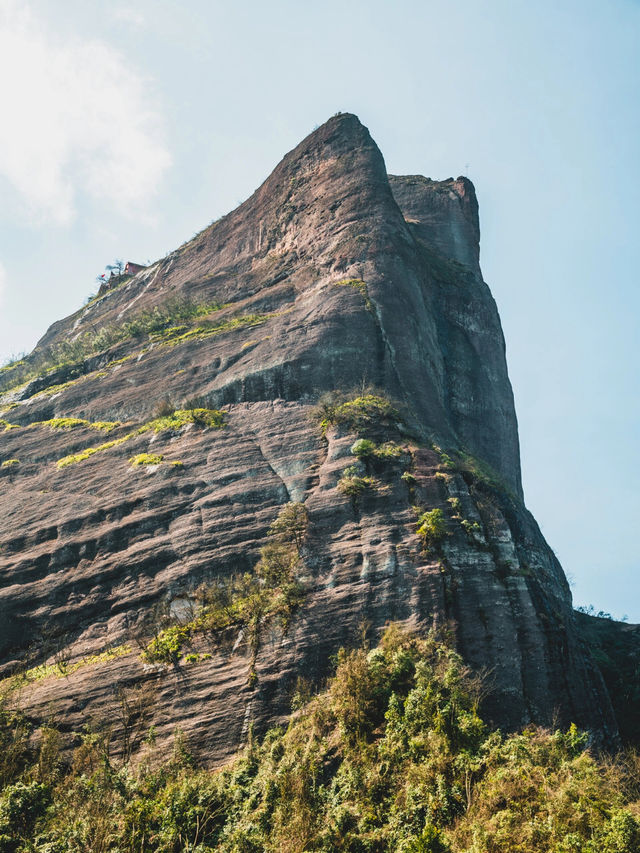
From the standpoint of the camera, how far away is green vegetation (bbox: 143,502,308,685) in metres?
21.5

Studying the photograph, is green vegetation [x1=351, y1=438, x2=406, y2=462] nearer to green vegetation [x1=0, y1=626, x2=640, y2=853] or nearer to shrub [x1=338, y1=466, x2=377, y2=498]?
shrub [x1=338, y1=466, x2=377, y2=498]

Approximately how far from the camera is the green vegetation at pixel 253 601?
21516 mm

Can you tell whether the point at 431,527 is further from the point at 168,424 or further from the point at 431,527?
the point at 168,424

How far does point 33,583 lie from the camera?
2608 centimetres

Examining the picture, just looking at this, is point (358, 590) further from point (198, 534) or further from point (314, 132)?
point (314, 132)

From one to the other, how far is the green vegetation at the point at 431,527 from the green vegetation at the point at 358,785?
3.67 m

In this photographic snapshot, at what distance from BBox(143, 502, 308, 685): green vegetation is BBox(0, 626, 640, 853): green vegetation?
2.61 m

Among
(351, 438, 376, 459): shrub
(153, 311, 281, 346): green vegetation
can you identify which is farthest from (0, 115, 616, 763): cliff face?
(351, 438, 376, 459): shrub

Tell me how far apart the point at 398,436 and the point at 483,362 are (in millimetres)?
18537

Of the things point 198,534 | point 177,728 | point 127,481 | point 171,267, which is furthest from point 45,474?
point 171,267

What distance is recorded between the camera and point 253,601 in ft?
72.8

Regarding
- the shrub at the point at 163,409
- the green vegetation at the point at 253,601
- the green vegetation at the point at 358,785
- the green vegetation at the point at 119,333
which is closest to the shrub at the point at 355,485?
the green vegetation at the point at 253,601

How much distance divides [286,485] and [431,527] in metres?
6.50

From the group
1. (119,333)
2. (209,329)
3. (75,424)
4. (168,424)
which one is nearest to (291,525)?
(168,424)
